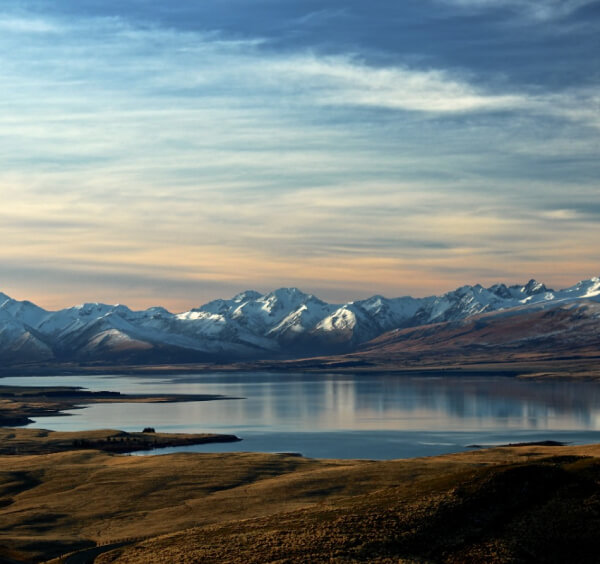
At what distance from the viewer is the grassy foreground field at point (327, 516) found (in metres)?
55.0

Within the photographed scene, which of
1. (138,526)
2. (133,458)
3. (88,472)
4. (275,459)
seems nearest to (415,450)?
(275,459)

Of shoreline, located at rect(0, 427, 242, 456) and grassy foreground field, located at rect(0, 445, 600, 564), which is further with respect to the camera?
shoreline, located at rect(0, 427, 242, 456)

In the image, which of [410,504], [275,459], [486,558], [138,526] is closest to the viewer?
[486,558]

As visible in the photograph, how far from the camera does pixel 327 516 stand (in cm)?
6341

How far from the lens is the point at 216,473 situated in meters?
108

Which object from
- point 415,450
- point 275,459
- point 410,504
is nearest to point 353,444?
point 415,450

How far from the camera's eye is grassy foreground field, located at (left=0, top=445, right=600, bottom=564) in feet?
180

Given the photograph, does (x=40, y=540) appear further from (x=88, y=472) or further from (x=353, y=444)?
(x=353, y=444)

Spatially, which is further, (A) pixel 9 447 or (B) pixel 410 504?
(A) pixel 9 447

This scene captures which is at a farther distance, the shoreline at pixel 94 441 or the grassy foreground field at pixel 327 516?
the shoreline at pixel 94 441

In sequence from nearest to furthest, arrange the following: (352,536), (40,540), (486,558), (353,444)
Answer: (486,558), (352,536), (40,540), (353,444)

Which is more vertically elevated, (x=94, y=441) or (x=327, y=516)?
(x=327, y=516)

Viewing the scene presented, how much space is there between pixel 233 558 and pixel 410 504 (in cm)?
1363

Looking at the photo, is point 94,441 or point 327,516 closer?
point 327,516
